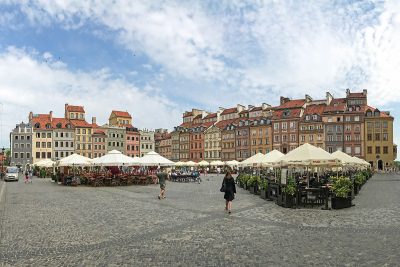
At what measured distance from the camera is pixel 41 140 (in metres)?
99.2

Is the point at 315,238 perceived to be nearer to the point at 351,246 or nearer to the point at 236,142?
the point at 351,246

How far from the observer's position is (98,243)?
970 centimetres

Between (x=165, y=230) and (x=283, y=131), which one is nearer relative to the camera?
(x=165, y=230)

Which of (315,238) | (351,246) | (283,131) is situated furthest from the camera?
(283,131)

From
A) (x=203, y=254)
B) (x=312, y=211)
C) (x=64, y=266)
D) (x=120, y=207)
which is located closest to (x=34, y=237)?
(x=64, y=266)

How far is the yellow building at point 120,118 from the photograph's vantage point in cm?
11356

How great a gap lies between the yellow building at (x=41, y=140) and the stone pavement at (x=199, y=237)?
8781cm

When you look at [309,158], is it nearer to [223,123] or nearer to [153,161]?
[153,161]

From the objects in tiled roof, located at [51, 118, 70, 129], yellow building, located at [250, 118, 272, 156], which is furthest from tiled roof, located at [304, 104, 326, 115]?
tiled roof, located at [51, 118, 70, 129]

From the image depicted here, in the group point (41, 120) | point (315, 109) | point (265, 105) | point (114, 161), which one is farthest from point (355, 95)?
point (41, 120)

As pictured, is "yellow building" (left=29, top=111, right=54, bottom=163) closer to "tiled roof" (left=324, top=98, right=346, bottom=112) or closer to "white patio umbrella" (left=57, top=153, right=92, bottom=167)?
"tiled roof" (left=324, top=98, right=346, bottom=112)

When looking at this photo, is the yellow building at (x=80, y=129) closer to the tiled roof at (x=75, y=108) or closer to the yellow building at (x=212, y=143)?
the tiled roof at (x=75, y=108)

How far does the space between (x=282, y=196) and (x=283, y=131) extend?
72.0 meters

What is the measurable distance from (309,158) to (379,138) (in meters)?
68.2
